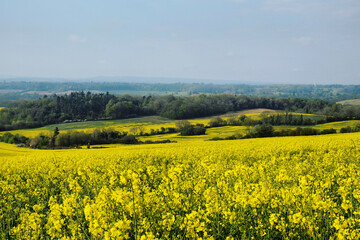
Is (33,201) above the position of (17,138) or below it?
above

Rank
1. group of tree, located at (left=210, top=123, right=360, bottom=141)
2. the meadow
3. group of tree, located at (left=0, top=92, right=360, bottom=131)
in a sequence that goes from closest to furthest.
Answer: group of tree, located at (left=210, top=123, right=360, bottom=141)
the meadow
group of tree, located at (left=0, top=92, right=360, bottom=131)

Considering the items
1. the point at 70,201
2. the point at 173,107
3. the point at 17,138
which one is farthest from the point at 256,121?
the point at 70,201

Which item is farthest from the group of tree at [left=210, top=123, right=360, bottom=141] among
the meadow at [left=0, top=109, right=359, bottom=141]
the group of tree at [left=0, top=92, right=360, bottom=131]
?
the group of tree at [left=0, top=92, right=360, bottom=131]

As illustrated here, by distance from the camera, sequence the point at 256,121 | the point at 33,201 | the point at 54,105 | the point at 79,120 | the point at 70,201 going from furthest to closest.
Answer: the point at 54,105 → the point at 79,120 → the point at 256,121 → the point at 33,201 → the point at 70,201

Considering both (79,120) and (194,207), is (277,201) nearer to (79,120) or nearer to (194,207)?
(194,207)

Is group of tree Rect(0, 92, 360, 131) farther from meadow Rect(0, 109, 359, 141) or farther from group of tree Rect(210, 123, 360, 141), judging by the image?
group of tree Rect(210, 123, 360, 141)

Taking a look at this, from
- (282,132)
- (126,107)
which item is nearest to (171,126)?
(282,132)

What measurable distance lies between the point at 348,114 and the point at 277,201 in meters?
72.8

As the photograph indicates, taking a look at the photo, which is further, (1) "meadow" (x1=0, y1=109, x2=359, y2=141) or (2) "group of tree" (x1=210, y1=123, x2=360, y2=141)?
(1) "meadow" (x1=0, y1=109, x2=359, y2=141)

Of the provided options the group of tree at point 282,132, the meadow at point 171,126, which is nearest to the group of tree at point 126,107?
the meadow at point 171,126

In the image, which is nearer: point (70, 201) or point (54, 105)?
point (70, 201)

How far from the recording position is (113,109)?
10206 centimetres

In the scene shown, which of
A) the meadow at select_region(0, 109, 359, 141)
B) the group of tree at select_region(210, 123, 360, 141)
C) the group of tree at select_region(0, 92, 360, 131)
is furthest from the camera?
the group of tree at select_region(0, 92, 360, 131)

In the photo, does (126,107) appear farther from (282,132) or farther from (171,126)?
(282,132)
